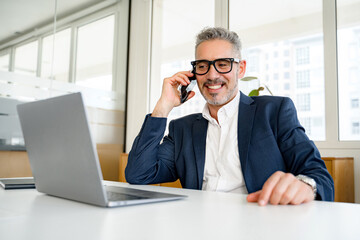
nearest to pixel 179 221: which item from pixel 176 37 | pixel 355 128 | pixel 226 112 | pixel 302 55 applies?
pixel 226 112

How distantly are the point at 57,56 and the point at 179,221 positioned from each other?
339 centimetres

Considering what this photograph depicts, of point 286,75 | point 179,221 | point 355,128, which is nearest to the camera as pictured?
point 179,221

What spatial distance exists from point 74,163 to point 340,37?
273 centimetres

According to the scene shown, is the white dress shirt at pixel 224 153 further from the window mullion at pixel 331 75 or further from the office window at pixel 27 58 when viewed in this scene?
the office window at pixel 27 58

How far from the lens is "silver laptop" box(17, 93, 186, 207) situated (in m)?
0.70

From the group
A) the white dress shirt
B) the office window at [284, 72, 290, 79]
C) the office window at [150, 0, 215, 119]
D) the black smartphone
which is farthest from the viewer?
the office window at [150, 0, 215, 119]

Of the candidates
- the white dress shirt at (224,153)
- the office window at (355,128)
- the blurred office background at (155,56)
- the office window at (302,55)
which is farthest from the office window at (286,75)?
the white dress shirt at (224,153)

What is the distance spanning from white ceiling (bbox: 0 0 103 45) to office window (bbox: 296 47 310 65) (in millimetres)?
2617

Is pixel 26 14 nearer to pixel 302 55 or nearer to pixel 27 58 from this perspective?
pixel 27 58

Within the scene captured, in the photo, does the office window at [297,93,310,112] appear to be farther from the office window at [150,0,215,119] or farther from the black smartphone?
the black smartphone

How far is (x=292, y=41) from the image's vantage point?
9.94 ft

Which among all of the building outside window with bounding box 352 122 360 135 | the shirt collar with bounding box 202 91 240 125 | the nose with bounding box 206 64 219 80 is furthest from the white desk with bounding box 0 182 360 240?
the building outside window with bounding box 352 122 360 135

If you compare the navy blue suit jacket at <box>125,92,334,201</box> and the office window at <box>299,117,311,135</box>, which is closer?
the navy blue suit jacket at <box>125,92,334,201</box>

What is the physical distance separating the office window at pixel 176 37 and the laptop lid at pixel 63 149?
9.14 feet
